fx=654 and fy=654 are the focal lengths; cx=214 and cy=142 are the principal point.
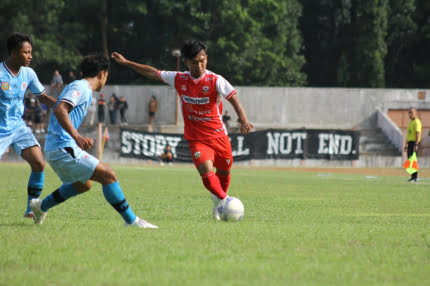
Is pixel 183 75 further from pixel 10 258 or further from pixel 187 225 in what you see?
pixel 10 258

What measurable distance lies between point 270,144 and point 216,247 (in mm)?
27824

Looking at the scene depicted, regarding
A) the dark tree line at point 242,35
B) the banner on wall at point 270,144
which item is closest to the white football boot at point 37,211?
the banner on wall at point 270,144

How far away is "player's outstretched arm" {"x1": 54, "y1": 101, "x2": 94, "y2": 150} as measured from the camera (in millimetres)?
6375

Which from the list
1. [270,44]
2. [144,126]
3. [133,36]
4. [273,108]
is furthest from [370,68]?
[144,126]

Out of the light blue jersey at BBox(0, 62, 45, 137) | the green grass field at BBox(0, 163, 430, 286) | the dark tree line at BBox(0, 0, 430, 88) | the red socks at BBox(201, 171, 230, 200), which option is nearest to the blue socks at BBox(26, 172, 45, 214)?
the green grass field at BBox(0, 163, 430, 286)

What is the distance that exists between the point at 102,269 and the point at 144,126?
30.5m

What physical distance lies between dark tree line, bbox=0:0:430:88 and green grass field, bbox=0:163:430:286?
36951mm

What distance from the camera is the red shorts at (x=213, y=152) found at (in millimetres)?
8570

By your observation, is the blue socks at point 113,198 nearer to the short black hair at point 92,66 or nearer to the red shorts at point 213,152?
the short black hair at point 92,66

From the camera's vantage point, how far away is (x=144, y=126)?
3503 centimetres

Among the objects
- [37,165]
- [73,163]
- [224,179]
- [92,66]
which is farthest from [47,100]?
[224,179]

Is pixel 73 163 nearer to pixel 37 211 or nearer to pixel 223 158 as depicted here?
pixel 37 211

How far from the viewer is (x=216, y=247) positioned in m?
5.74

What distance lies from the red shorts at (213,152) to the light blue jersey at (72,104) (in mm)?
2069
